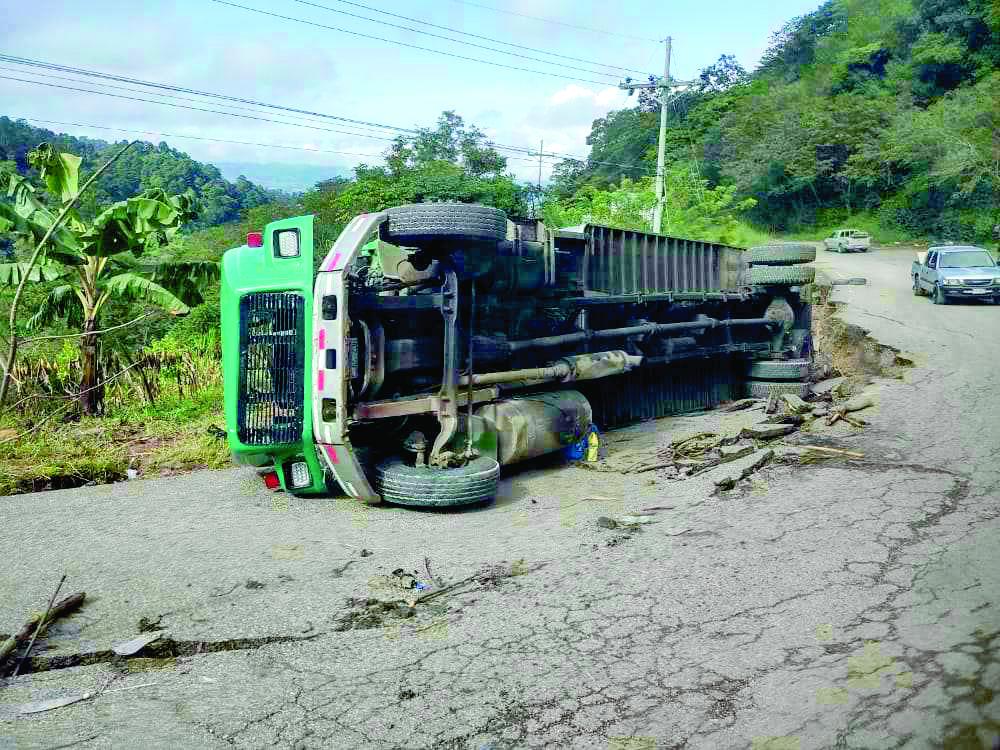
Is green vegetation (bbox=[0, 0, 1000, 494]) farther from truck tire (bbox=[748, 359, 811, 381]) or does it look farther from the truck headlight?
Answer: truck tire (bbox=[748, 359, 811, 381])

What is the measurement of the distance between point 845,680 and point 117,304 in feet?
50.8

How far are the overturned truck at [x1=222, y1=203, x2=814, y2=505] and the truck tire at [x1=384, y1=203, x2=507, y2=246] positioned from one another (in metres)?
0.01

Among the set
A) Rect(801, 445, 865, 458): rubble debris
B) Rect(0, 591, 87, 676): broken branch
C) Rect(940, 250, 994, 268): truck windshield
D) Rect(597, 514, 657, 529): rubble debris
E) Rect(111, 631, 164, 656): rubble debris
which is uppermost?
Rect(940, 250, 994, 268): truck windshield

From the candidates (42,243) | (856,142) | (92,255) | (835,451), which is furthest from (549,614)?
(856,142)

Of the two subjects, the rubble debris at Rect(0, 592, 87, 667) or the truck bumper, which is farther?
the truck bumper

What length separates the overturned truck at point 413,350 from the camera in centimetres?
644

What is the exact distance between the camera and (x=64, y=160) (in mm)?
11422

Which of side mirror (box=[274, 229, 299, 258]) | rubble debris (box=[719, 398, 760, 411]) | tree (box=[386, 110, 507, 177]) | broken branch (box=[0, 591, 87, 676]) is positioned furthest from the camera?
tree (box=[386, 110, 507, 177])

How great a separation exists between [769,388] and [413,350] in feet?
25.5

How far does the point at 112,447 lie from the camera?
963cm

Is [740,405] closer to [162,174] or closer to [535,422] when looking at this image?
[535,422]

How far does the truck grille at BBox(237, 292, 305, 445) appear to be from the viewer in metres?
6.46

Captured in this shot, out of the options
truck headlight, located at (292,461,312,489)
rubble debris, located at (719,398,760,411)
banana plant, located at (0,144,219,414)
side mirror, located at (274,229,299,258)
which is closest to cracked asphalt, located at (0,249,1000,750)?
truck headlight, located at (292,461,312,489)

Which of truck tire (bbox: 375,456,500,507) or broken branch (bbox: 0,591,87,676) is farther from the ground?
truck tire (bbox: 375,456,500,507)
